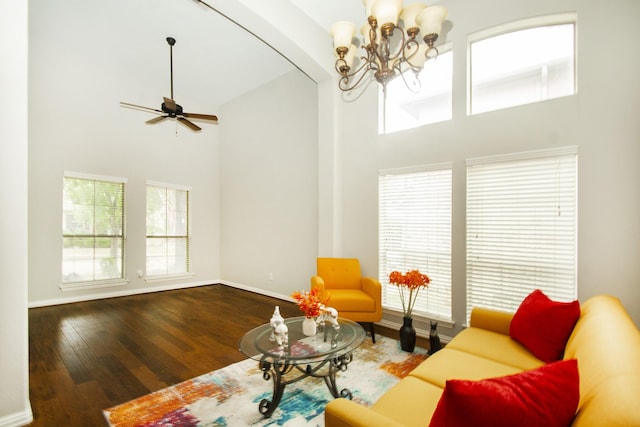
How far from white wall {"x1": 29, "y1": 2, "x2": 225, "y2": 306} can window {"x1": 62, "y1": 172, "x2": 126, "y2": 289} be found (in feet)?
0.42

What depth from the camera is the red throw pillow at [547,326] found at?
6.38 feet

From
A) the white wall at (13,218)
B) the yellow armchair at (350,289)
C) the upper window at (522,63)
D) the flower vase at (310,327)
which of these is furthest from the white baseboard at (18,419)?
the upper window at (522,63)

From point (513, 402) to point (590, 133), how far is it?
9.23ft

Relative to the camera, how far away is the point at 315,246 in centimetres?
494

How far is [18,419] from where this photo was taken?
2.01m

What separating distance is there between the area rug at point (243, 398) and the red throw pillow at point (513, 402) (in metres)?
1.46

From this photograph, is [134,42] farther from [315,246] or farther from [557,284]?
[557,284]

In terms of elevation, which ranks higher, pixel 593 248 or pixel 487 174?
pixel 487 174

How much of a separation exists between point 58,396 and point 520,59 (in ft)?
16.9

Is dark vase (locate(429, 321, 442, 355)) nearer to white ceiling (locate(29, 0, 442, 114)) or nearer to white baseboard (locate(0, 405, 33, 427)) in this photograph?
white baseboard (locate(0, 405, 33, 427))

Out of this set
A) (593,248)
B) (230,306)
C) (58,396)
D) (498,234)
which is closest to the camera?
(58,396)

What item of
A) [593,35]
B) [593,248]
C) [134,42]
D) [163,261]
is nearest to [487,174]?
[593,248]

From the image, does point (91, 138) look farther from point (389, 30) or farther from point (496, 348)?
point (496, 348)

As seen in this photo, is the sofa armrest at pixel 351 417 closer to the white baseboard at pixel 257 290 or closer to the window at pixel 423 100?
the window at pixel 423 100
